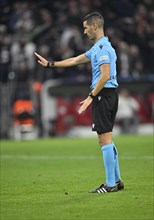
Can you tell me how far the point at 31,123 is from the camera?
26359mm

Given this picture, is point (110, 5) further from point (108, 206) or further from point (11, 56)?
point (108, 206)

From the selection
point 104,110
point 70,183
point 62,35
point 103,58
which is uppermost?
point 62,35

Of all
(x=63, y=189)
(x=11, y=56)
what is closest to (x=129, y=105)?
(x=11, y=56)

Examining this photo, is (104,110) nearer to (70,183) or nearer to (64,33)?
(70,183)

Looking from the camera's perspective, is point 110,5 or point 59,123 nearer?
point 59,123

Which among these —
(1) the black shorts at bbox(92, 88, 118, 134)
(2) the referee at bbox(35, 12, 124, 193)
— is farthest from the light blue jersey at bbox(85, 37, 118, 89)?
(1) the black shorts at bbox(92, 88, 118, 134)

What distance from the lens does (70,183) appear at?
12.0m

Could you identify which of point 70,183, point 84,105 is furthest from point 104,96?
point 70,183

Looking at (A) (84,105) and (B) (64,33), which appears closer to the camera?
(A) (84,105)

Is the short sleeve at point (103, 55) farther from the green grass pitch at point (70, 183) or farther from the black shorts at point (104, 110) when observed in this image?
the green grass pitch at point (70, 183)

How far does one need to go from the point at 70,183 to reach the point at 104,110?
75.5 inches

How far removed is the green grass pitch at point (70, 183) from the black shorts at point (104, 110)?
35.9 inches

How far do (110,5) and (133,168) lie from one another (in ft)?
52.0

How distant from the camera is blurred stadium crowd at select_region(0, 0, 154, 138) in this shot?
2688cm
